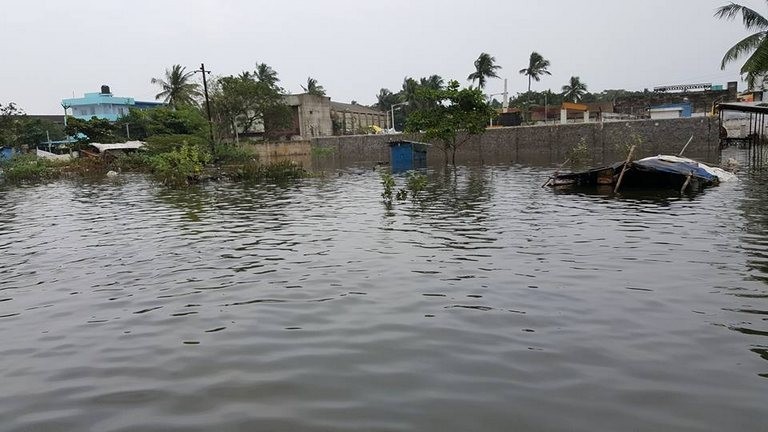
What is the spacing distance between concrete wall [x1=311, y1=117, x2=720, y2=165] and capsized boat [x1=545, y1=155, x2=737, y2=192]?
50.3 ft

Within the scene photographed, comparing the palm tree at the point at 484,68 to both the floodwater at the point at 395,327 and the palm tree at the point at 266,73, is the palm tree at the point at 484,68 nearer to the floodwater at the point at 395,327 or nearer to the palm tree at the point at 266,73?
the palm tree at the point at 266,73

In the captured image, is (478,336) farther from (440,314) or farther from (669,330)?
(669,330)

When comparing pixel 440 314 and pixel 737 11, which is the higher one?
pixel 737 11

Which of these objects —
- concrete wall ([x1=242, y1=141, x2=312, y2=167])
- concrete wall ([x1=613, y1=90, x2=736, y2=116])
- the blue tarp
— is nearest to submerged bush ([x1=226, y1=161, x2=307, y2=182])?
the blue tarp

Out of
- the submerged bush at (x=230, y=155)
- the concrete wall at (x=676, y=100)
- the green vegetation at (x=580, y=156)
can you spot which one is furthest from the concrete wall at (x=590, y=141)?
the concrete wall at (x=676, y=100)

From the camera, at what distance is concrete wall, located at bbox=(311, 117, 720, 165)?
3809cm

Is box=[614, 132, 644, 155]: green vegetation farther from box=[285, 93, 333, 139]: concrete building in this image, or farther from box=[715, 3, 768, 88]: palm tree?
box=[285, 93, 333, 139]: concrete building

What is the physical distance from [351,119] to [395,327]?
67526mm

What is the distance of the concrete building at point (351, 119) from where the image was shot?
6725cm

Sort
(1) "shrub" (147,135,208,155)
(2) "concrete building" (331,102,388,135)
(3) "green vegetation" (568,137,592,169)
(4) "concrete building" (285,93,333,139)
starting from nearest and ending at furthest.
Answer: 1. (3) "green vegetation" (568,137,592,169)
2. (1) "shrub" (147,135,208,155)
3. (4) "concrete building" (285,93,333,139)
4. (2) "concrete building" (331,102,388,135)

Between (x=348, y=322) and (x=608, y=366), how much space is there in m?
2.74

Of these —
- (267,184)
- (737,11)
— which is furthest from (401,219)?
(737,11)

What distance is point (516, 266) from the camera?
8.36 metres

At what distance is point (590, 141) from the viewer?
137ft
